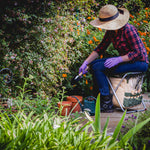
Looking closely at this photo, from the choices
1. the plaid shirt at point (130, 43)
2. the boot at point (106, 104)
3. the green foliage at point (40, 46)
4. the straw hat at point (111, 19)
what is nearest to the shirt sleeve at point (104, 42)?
the plaid shirt at point (130, 43)

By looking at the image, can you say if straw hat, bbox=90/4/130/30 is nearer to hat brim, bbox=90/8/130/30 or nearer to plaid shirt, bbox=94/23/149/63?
hat brim, bbox=90/8/130/30

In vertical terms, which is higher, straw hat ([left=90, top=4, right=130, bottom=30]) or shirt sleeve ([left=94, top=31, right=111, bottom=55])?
straw hat ([left=90, top=4, right=130, bottom=30])

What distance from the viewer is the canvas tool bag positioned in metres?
3.11

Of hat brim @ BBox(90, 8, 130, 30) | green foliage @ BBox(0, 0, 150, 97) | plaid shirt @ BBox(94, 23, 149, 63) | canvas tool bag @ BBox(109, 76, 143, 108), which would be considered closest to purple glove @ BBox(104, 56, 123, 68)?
plaid shirt @ BBox(94, 23, 149, 63)

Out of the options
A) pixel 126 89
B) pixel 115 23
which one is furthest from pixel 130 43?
pixel 126 89

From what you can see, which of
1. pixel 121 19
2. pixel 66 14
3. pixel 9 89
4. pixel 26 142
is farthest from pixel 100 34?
pixel 26 142

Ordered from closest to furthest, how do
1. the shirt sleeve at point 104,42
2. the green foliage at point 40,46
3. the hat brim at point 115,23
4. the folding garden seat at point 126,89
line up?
the green foliage at point 40,46
the hat brim at point 115,23
the folding garden seat at point 126,89
the shirt sleeve at point 104,42

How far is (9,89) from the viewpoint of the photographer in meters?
2.76

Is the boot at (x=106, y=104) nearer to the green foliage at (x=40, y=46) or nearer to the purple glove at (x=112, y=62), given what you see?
the purple glove at (x=112, y=62)

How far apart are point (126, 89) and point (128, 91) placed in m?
0.04

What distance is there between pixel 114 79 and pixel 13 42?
4.74 feet

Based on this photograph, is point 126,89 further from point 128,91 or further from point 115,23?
point 115,23

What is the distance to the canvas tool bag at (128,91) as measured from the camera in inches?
123

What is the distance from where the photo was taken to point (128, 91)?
3.12m
